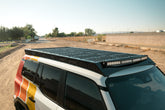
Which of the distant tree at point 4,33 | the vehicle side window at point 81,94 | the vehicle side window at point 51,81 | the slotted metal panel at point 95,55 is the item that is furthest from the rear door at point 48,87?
the distant tree at point 4,33

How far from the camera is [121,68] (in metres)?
1.51

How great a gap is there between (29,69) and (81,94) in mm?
1598

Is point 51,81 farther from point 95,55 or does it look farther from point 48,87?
point 95,55

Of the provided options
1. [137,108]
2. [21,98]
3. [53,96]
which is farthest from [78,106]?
[21,98]

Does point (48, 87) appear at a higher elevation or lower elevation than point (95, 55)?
lower

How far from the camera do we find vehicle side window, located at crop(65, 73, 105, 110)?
1.37 metres

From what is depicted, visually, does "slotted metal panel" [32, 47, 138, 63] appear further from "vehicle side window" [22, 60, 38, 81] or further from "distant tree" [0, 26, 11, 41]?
"distant tree" [0, 26, 11, 41]

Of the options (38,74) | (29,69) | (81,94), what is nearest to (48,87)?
(38,74)

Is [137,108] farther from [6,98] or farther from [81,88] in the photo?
[6,98]

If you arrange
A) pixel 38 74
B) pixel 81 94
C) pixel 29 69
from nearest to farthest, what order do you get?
1. pixel 81 94
2. pixel 38 74
3. pixel 29 69

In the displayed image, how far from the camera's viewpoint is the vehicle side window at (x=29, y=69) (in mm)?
2445

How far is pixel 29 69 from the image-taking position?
8.54ft

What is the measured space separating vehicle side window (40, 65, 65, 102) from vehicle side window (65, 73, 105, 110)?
24cm

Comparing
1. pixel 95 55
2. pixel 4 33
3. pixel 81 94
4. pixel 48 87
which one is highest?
pixel 4 33
